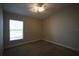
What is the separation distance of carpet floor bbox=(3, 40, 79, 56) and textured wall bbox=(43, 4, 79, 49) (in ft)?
0.39

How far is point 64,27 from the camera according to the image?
1.70 m

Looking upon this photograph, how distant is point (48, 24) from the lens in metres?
1.77

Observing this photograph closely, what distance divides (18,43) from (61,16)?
0.99 m

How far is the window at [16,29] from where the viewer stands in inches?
62.2

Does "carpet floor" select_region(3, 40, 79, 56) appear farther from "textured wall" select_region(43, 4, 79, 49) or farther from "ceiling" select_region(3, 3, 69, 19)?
"ceiling" select_region(3, 3, 69, 19)

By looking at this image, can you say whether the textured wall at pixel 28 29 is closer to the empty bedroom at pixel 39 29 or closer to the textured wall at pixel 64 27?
the empty bedroom at pixel 39 29

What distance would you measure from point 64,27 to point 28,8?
0.80 m

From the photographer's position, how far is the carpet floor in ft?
5.36

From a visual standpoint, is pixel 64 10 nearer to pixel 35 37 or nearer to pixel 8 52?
pixel 35 37

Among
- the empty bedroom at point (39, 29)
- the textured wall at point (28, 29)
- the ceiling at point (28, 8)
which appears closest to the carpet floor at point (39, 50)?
the empty bedroom at point (39, 29)

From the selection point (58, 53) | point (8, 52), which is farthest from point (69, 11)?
point (8, 52)

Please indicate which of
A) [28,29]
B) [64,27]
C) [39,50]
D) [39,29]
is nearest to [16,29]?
[28,29]

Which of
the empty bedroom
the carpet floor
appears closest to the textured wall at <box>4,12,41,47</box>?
the empty bedroom

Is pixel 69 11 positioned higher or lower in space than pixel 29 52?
higher
